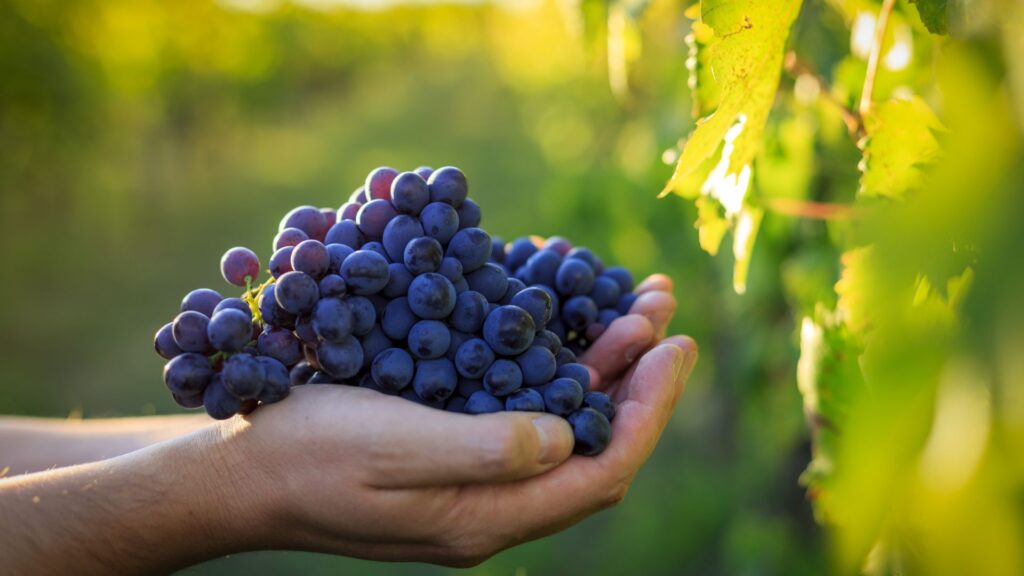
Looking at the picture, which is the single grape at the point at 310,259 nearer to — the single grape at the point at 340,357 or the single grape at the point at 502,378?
the single grape at the point at 340,357

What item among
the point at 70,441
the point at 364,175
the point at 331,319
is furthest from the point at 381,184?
the point at 364,175

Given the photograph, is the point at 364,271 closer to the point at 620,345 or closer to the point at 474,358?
the point at 474,358

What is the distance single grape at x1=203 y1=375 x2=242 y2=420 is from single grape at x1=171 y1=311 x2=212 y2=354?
64 millimetres

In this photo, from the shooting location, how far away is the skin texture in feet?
3.85

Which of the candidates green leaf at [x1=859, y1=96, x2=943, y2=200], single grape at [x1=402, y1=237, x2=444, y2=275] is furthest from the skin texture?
green leaf at [x1=859, y1=96, x2=943, y2=200]

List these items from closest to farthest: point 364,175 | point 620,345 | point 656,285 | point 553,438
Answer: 1. point 553,438
2. point 620,345
3. point 656,285
4. point 364,175

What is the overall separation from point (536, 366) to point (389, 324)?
25 centimetres

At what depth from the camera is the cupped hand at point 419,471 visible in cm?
116

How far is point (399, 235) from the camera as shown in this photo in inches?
53.8

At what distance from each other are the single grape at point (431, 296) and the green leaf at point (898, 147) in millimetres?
672

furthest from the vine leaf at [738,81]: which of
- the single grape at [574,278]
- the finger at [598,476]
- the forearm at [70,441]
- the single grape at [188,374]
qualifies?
the forearm at [70,441]

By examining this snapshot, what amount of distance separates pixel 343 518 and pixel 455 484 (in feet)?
0.62

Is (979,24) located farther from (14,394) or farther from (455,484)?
(14,394)

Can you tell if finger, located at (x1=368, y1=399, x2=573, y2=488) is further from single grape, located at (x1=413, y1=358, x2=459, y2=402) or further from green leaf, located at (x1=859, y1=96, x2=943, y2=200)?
green leaf, located at (x1=859, y1=96, x2=943, y2=200)
